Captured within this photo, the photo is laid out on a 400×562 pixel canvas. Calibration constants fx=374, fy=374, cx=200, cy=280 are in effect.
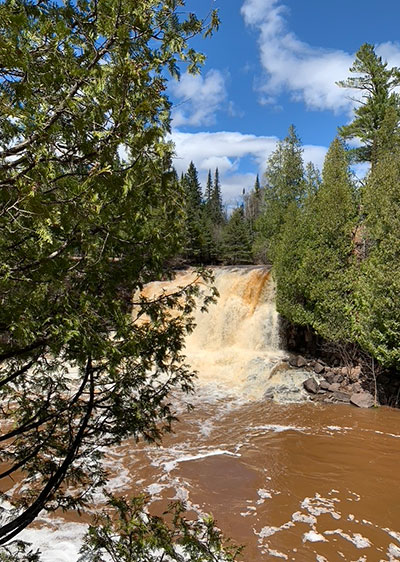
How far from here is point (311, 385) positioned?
13445mm

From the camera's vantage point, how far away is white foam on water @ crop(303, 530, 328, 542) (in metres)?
5.80

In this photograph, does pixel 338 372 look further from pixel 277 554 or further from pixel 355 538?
pixel 277 554

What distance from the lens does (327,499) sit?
→ 705 centimetres

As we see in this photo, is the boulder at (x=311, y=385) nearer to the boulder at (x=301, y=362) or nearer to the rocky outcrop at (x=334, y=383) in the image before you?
the rocky outcrop at (x=334, y=383)

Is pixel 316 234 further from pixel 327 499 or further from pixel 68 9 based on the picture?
pixel 68 9

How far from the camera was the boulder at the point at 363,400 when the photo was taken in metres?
12.3

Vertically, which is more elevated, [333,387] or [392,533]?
[392,533]

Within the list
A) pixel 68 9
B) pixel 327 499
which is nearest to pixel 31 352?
pixel 68 9

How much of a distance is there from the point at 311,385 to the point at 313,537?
790cm

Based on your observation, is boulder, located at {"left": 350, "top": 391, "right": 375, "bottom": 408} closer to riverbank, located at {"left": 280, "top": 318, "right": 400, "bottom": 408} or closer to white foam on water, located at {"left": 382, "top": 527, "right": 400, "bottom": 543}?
riverbank, located at {"left": 280, "top": 318, "right": 400, "bottom": 408}

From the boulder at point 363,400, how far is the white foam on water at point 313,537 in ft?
23.8

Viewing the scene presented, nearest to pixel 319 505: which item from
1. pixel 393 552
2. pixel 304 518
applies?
pixel 304 518

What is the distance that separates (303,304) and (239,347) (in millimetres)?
3476

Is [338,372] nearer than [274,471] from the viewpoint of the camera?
No
